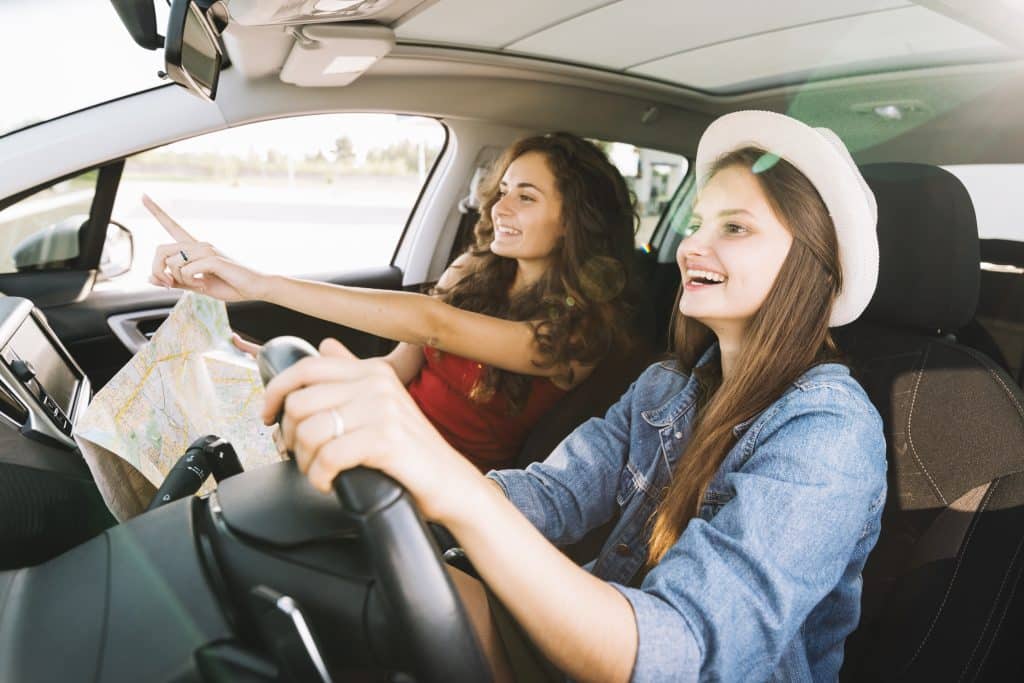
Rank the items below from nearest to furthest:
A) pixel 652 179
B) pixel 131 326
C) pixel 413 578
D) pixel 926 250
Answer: pixel 413 578 < pixel 926 250 < pixel 131 326 < pixel 652 179

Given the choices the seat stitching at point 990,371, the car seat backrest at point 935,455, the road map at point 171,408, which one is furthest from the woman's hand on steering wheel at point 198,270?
the seat stitching at point 990,371

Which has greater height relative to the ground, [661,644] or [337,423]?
[337,423]

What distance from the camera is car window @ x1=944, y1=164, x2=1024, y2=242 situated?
2369mm

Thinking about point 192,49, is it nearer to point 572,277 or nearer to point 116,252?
point 572,277

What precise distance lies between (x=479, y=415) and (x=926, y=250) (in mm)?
1198

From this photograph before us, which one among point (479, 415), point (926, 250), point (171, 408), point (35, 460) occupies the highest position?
point (926, 250)

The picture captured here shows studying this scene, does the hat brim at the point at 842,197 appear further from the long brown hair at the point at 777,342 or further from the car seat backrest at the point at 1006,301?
the car seat backrest at the point at 1006,301

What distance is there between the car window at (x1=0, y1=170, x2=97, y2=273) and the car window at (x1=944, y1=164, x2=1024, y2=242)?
100 inches

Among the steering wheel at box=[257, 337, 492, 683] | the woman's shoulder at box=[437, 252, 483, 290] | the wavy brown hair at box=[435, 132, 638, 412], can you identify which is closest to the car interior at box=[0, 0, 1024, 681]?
the steering wheel at box=[257, 337, 492, 683]

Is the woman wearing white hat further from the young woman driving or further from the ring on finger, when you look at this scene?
the young woman driving

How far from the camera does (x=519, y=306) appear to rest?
2.24 metres

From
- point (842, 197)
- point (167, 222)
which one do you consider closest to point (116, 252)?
point (167, 222)

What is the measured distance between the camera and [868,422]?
1046 mm

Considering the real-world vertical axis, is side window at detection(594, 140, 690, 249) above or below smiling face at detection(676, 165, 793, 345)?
below
